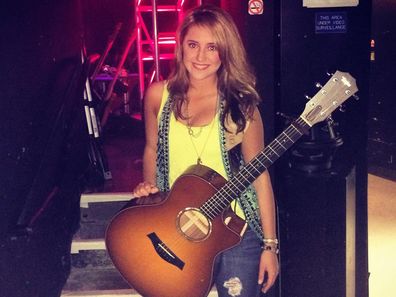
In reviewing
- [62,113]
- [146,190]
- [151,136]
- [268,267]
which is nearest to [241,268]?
[268,267]

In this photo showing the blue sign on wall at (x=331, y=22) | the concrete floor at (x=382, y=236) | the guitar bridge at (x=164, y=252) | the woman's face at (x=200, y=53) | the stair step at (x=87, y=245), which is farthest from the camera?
the concrete floor at (x=382, y=236)

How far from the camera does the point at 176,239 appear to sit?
1981mm

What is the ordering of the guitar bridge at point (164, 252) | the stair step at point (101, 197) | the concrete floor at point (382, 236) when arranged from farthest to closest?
1. the concrete floor at point (382, 236)
2. the stair step at point (101, 197)
3. the guitar bridge at point (164, 252)

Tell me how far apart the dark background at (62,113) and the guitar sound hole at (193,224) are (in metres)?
0.64

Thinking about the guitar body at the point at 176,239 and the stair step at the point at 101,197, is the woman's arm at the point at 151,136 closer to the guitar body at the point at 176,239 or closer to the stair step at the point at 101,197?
the guitar body at the point at 176,239

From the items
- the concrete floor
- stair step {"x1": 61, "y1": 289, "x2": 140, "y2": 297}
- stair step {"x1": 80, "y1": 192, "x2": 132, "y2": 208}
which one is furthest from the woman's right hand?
the concrete floor

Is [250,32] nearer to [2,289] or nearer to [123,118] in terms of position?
[2,289]

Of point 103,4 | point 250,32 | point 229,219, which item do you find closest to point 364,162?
point 250,32

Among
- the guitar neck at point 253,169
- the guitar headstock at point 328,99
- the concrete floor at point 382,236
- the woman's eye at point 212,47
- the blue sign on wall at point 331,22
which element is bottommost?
the concrete floor at point 382,236

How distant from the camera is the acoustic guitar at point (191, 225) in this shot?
1.91 metres

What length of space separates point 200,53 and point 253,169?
46 cm

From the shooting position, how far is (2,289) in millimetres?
2053

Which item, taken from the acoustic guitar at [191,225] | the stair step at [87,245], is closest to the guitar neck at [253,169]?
the acoustic guitar at [191,225]

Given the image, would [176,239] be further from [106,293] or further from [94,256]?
[94,256]
